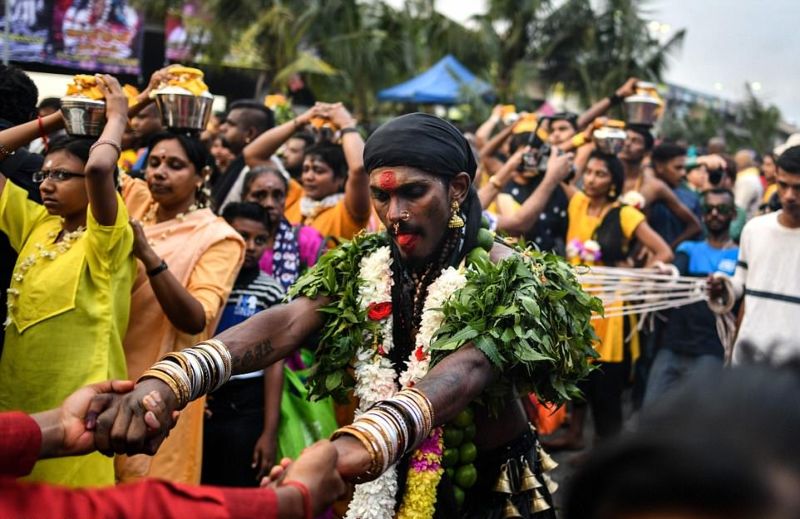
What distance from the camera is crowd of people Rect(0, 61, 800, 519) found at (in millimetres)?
1891

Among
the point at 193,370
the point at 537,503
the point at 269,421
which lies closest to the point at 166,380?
the point at 193,370

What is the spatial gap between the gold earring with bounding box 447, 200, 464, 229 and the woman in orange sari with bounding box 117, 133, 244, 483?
4.88 ft

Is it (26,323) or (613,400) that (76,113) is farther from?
(613,400)

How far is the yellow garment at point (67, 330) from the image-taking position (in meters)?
3.80

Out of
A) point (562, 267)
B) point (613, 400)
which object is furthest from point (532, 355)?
point (613, 400)

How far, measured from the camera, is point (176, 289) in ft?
13.1

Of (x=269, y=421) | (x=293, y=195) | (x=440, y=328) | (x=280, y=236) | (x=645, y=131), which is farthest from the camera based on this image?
(x=645, y=131)

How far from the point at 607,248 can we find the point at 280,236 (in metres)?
2.88

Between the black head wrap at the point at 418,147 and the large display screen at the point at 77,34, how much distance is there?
17.2 m

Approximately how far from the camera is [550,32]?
29.3 m

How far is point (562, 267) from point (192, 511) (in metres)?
1.86

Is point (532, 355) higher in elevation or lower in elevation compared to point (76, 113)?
lower

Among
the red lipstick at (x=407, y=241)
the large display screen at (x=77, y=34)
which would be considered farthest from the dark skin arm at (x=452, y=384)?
the large display screen at (x=77, y=34)

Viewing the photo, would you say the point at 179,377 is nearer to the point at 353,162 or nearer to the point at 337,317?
the point at 337,317
